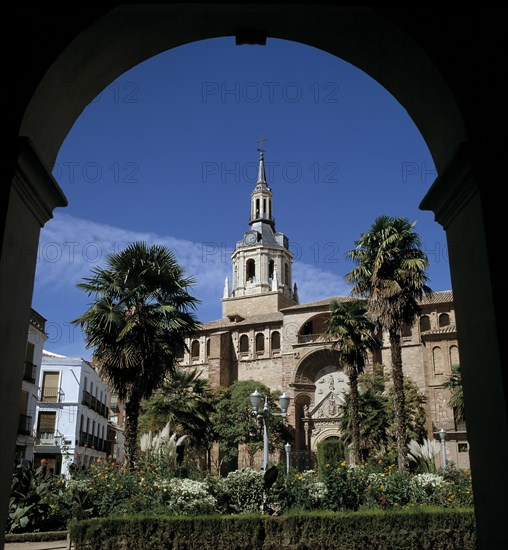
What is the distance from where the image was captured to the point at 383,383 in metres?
41.7

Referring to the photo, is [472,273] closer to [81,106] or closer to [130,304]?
[81,106]

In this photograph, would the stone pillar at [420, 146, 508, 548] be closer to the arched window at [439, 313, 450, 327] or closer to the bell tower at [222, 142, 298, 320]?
the arched window at [439, 313, 450, 327]

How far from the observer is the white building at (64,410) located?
34844 millimetres

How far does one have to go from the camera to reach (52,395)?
118ft

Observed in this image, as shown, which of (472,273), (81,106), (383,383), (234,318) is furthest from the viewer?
(234,318)

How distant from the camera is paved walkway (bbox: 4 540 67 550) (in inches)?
463

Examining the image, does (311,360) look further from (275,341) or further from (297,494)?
(297,494)

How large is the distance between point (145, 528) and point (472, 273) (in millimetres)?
8160

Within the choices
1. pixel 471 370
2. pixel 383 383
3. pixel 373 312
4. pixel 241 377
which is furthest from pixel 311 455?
pixel 471 370

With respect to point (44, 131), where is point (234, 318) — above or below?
above

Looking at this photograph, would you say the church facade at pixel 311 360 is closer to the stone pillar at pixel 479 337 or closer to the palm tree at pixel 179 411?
the palm tree at pixel 179 411

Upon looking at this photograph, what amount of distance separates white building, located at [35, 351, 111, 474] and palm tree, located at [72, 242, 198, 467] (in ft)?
60.9

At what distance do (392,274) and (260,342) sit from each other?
3503cm

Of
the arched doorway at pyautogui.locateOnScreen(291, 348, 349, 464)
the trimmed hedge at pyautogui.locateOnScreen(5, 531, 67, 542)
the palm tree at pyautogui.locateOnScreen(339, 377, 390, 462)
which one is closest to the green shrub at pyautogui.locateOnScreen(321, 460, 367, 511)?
the trimmed hedge at pyautogui.locateOnScreen(5, 531, 67, 542)
